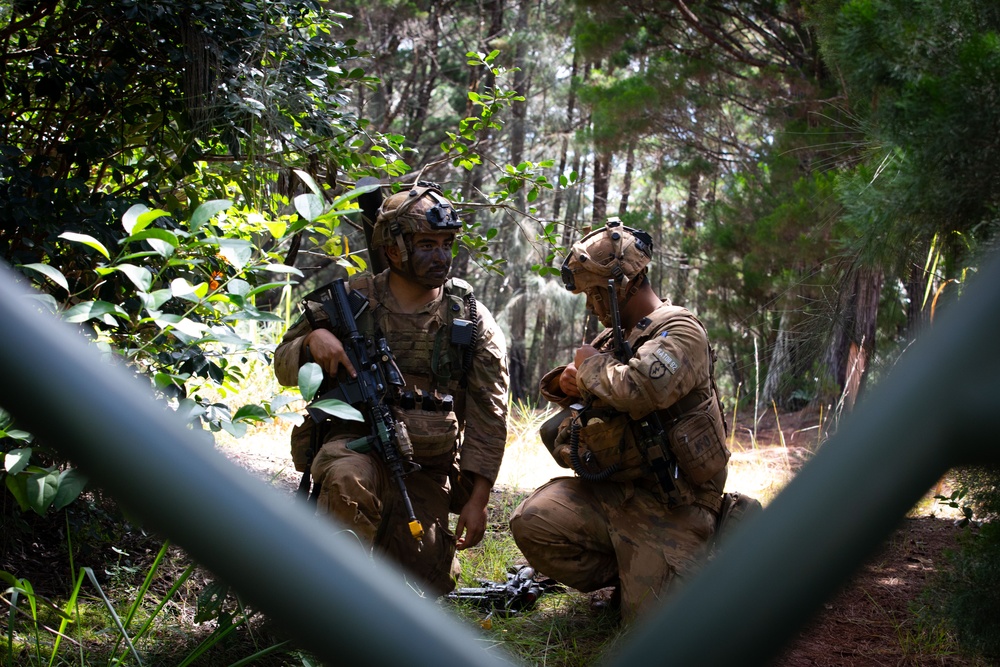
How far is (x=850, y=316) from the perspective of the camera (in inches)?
143

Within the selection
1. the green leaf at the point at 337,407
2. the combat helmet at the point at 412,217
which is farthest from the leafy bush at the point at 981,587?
the combat helmet at the point at 412,217

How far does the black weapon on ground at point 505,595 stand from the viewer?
13.6 feet

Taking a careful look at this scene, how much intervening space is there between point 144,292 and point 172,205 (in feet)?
7.40

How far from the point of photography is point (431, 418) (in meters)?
3.92

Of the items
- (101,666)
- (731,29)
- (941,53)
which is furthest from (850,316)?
(731,29)

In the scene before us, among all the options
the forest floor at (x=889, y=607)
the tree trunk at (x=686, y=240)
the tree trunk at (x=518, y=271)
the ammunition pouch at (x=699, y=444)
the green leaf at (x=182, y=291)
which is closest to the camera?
the green leaf at (x=182, y=291)

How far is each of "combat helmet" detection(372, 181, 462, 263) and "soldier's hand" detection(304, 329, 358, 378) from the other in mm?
481

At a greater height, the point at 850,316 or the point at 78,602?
the point at 850,316

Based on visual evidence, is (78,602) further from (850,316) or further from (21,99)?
(850,316)

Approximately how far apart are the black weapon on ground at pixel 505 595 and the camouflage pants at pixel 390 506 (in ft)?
0.33

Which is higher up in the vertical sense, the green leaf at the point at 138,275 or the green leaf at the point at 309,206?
the green leaf at the point at 309,206

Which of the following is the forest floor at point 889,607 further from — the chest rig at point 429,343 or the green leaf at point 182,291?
the green leaf at point 182,291

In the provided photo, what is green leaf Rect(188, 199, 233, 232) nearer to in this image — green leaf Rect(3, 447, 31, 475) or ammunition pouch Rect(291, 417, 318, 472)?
green leaf Rect(3, 447, 31, 475)

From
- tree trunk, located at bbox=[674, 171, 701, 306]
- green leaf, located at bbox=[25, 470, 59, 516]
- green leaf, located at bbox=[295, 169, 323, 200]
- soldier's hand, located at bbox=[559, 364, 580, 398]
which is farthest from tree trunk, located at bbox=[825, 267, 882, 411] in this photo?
tree trunk, located at bbox=[674, 171, 701, 306]
